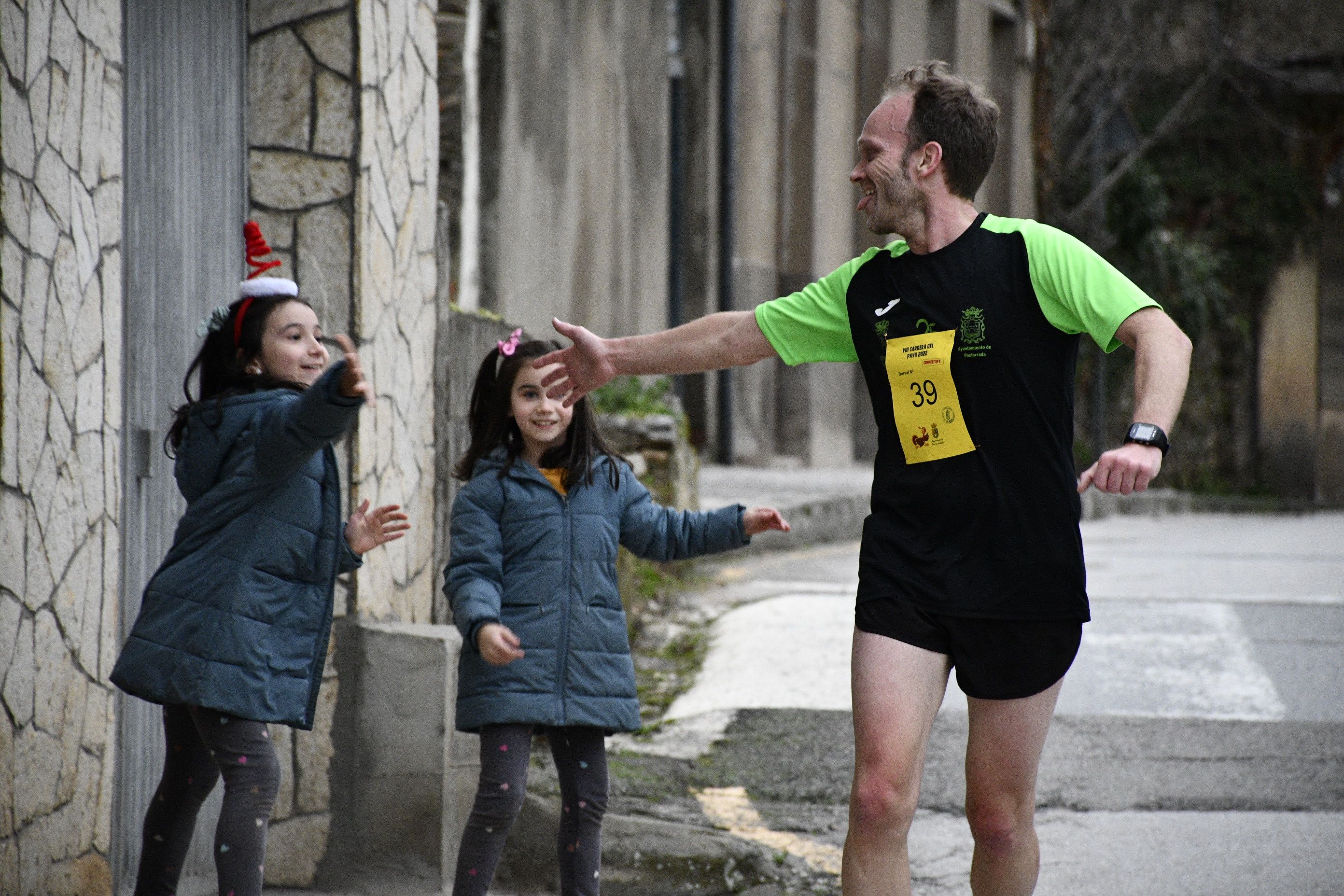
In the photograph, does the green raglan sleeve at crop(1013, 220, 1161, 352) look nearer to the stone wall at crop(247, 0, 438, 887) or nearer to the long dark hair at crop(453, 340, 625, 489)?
the long dark hair at crop(453, 340, 625, 489)

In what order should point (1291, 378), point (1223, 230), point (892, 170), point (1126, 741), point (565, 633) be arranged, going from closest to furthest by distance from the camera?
1. point (892, 170)
2. point (565, 633)
3. point (1126, 741)
4. point (1223, 230)
5. point (1291, 378)

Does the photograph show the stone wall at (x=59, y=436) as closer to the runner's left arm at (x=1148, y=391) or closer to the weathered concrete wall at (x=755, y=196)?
the runner's left arm at (x=1148, y=391)

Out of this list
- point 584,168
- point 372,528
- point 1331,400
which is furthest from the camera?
point 1331,400

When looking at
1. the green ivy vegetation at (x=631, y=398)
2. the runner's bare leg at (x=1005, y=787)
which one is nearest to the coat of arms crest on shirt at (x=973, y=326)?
the runner's bare leg at (x=1005, y=787)

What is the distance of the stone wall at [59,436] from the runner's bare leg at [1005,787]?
2.12 metres

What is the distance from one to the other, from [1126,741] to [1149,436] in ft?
10.4

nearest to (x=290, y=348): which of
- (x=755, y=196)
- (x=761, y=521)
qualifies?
(x=761, y=521)

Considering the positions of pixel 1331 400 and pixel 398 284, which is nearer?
pixel 398 284

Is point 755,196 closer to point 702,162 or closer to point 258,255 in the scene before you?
point 702,162

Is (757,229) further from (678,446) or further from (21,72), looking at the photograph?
Answer: (21,72)

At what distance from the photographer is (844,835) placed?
16.2 feet

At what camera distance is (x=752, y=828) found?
4914mm

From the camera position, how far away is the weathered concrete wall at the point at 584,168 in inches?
345

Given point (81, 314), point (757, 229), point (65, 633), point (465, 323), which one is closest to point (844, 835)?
point (465, 323)
